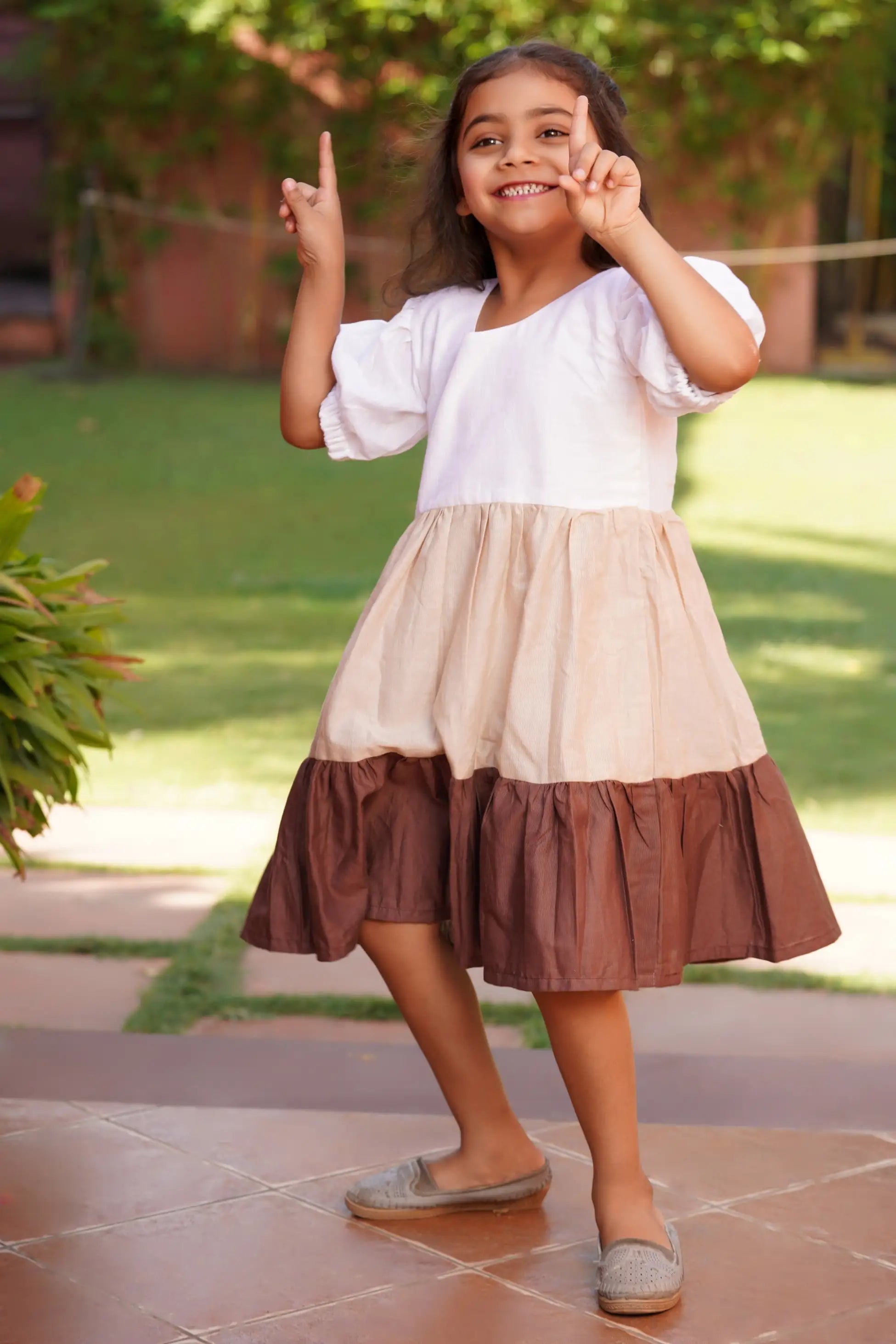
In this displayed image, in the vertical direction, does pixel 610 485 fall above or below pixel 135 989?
above

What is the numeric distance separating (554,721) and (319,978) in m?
1.38

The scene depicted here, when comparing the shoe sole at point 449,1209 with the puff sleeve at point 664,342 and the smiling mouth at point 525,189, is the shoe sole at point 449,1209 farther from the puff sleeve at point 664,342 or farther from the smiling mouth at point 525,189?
the smiling mouth at point 525,189

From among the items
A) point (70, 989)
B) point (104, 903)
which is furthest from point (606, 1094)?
point (104, 903)

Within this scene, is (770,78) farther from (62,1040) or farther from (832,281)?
(62,1040)

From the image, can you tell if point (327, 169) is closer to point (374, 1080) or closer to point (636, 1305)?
→ point (374, 1080)

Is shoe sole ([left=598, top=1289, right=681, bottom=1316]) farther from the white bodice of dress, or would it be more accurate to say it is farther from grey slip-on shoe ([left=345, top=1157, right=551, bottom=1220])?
the white bodice of dress

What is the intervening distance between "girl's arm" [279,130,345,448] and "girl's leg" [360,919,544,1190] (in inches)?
25.7

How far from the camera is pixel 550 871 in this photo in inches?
80.3

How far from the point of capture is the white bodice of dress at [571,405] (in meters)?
2.09

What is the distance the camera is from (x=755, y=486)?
966 centimetres

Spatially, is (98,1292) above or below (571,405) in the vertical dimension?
below

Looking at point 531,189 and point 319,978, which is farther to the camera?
point 319,978

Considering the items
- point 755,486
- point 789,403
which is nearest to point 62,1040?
point 755,486

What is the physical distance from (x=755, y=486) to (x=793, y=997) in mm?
6726
